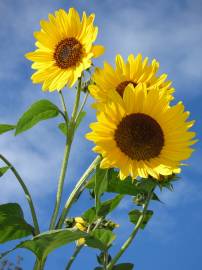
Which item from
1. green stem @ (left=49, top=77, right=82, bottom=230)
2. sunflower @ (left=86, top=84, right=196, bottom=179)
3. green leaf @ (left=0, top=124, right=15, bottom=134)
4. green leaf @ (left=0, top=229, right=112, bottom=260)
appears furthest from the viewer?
green leaf @ (left=0, top=124, right=15, bottom=134)

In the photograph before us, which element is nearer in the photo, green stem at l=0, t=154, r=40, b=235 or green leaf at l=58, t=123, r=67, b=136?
green stem at l=0, t=154, r=40, b=235

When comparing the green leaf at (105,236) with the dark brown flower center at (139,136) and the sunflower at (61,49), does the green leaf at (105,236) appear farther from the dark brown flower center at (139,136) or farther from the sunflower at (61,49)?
the sunflower at (61,49)

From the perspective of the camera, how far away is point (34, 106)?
2.81m

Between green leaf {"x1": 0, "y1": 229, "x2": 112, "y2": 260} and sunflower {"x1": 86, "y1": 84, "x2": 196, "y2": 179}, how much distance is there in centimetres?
31

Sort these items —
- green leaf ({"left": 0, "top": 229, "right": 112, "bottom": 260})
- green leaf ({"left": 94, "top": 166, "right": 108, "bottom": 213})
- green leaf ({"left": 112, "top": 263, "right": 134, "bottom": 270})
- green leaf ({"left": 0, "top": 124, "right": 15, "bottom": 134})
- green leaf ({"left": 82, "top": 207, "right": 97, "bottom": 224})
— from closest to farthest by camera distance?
green leaf ({"left": 0, "top": 229, "right": 112, "bottom": 260})
green leaf ({"left": 94, "top": 166, "right": 108, "bottom": 213})
green leaf ({"left": 0, "top": 124, "right": 15, "bottom": 134})
green leaf ({"left": 112, "top": 263, "right": 134, "bottom": 270})
green leaf ({"left": 82, "top": 207, "right": 97, "bottom": 224})

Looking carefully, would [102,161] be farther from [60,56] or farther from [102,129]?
[60,56]

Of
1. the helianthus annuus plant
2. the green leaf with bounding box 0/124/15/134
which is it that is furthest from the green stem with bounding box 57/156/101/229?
the green leaf with bounding box 0/124/15/134

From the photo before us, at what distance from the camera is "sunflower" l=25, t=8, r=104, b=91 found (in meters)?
2.74

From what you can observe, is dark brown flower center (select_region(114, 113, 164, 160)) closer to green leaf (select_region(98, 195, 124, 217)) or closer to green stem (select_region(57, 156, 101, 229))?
green stem (select_region(57, 156, 101, 229))

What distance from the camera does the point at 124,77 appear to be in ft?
9.24

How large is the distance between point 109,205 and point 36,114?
25.6 inches

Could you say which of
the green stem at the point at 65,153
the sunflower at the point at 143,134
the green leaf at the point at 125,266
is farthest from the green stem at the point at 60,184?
the green leaf at the point at 125,266

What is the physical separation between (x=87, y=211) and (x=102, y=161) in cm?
80

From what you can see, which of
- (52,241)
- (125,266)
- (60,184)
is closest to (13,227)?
(60,184)
